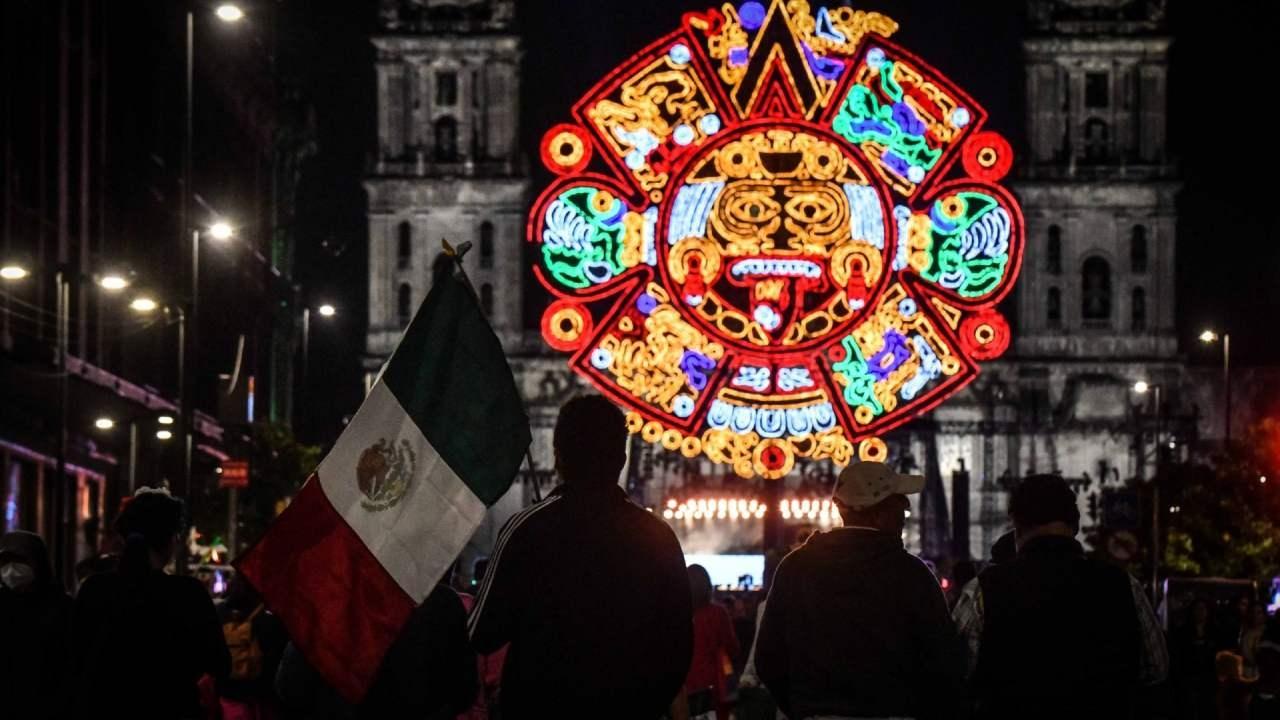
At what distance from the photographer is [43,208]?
40531 mm

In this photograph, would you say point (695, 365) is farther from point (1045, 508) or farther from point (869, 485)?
point (869, 485)

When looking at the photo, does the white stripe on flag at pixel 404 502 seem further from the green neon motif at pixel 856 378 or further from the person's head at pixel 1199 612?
the green neon motif at pixel 856 378

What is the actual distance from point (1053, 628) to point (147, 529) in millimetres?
3066

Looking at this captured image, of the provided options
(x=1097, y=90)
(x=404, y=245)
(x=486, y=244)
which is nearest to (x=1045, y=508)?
(x=404, y=245)

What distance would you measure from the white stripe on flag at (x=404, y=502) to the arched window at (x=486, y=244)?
91370 millimetres

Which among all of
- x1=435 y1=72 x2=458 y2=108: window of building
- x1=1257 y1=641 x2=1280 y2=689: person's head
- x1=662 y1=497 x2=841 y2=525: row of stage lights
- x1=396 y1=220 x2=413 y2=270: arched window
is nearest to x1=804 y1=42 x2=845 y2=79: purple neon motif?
x1=1257 y1=641 x2=1280 y2=689: person's head

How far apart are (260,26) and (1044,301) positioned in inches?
1527

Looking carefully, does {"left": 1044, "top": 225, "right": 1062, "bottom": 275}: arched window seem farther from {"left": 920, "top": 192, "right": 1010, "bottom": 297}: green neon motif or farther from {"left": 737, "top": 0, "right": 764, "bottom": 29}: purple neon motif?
{"left": 920, "top": 192, "right": 1010, "bottom": 297}: green neon motif

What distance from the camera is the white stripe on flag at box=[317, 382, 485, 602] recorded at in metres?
8.41

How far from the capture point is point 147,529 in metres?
9.27

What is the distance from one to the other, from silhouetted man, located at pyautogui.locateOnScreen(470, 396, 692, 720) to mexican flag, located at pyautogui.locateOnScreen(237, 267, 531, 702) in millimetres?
792

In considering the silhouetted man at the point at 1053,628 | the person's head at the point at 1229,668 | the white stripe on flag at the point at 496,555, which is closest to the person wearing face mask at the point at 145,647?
the white stripe on flag at the point at 496,555

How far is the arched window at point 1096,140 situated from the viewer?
3949 inches

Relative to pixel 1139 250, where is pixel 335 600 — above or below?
below
